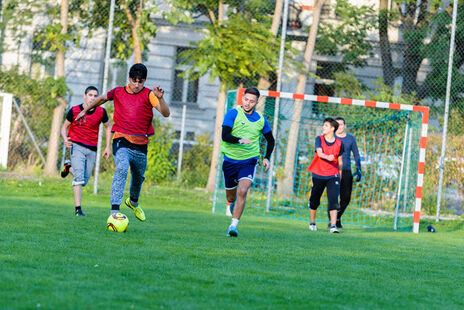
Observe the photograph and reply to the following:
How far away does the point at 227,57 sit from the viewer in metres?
16.5

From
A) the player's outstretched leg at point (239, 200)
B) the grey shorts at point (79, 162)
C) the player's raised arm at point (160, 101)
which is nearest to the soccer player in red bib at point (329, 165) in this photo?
the player's outstretched leg at point (239, 200)

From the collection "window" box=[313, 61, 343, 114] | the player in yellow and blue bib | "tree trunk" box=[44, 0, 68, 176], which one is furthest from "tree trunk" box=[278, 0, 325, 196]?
the player in yellow and blue bib

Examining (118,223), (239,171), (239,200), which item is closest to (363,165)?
(239,171)

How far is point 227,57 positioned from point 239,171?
7.39 meters

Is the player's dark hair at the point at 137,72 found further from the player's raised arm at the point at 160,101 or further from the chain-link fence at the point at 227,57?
the chain-link fence at the point at 227,57

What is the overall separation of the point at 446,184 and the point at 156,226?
A: 341 inches

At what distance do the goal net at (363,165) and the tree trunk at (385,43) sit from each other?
3349 mm

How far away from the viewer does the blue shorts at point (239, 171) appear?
9461 mm

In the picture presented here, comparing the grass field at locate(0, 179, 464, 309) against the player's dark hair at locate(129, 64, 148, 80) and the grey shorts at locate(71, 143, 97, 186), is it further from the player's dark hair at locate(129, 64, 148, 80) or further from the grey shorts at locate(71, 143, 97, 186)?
the player's dark hair at locate(129, 64, 148, 80)

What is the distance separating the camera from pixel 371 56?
22031 millimetres

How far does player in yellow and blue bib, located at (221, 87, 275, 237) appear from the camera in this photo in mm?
9312

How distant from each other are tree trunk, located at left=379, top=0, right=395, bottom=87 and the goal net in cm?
335

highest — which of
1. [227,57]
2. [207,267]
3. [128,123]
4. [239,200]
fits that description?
[227,57]

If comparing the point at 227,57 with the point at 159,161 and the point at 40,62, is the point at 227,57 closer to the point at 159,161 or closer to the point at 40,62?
the point at 159,161
